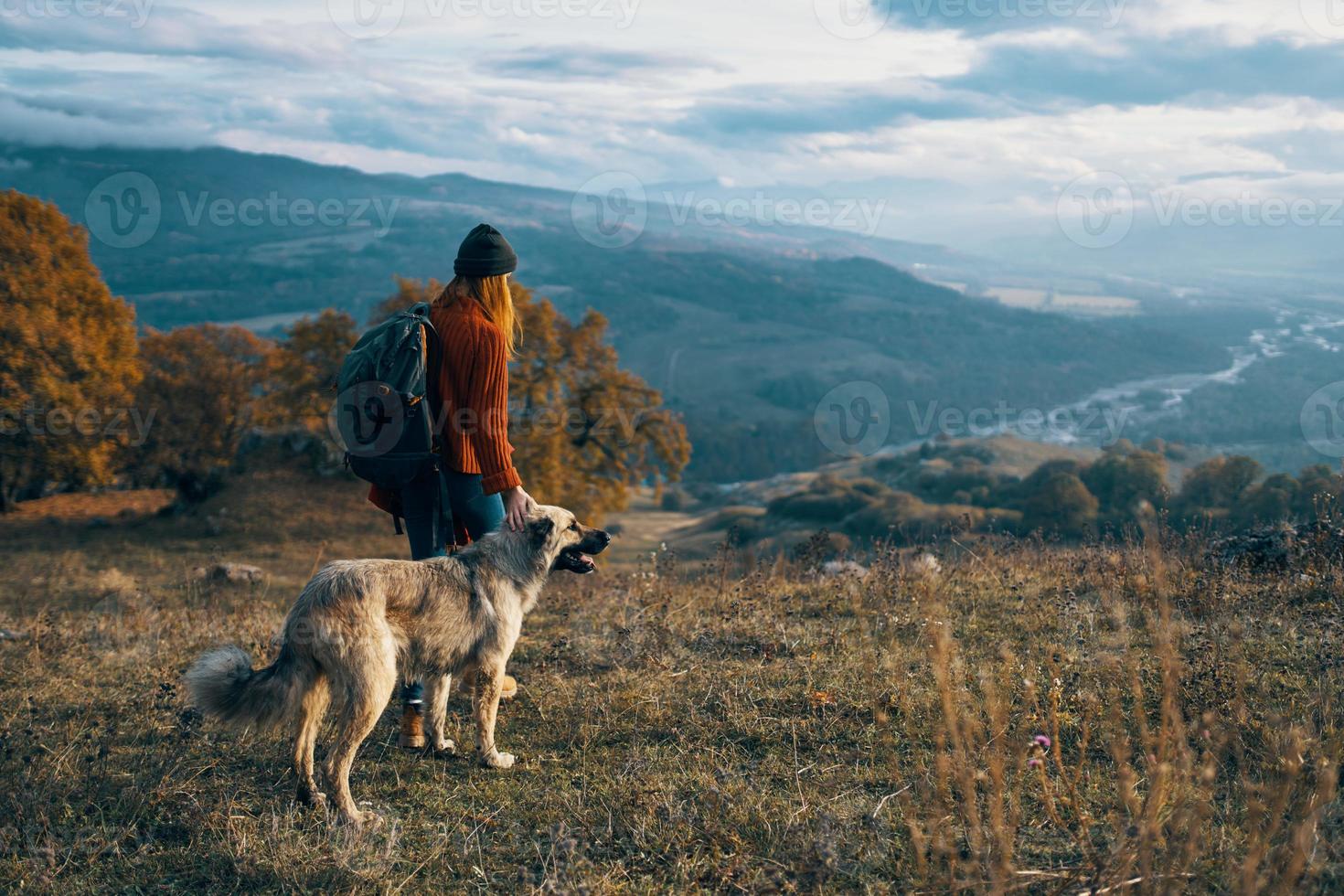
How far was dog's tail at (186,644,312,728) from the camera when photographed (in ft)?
12.4

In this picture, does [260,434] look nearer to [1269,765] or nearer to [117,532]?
[117,532]

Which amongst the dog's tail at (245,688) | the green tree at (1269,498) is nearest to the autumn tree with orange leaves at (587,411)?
the green tree at (1269,498)

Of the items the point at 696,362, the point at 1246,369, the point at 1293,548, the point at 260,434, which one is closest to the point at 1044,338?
the point at 1246,369

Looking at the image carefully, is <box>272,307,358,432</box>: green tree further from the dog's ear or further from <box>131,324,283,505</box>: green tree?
the dog's ear

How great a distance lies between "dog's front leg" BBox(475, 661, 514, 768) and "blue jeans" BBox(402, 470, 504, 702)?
0.43 metres

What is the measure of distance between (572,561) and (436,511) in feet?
2.81

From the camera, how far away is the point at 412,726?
4.79m

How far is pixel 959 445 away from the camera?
303 ft

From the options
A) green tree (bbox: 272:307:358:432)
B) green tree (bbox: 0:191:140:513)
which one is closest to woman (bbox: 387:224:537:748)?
green tree (bbox: 0:191:140:513)

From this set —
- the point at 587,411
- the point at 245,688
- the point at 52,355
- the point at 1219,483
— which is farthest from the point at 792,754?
the point at 1219,483

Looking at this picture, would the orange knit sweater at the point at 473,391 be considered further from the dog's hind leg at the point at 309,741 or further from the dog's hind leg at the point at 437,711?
the dog's hind leg at the point at 309,741

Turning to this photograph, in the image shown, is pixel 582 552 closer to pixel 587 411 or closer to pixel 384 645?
pixel 384 645

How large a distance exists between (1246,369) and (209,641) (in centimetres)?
17018

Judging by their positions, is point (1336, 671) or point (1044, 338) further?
point (1044, 338)
